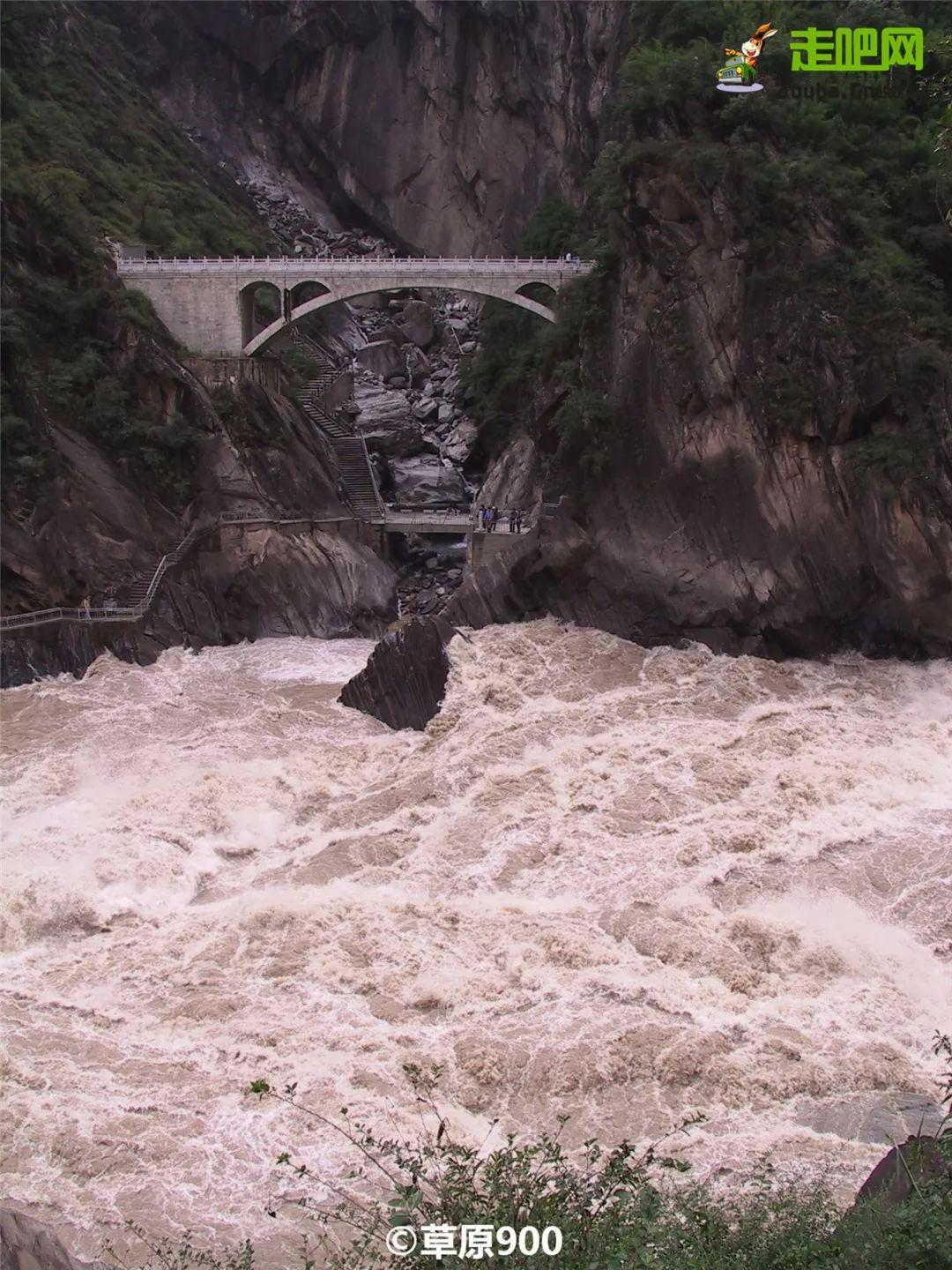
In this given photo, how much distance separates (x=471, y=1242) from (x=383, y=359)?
50.6 metres

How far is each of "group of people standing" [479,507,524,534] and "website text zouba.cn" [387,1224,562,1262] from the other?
29079 millimetres

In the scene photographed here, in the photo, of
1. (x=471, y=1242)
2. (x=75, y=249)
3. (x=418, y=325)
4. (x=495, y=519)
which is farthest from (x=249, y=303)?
(x=471, y=1242)

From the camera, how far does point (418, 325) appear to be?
60.7 metres

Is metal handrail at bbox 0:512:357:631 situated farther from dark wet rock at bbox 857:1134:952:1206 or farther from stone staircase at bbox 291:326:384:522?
dark wet rock at bbox 857:1134:952:1206

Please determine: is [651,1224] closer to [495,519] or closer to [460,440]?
[495,519]

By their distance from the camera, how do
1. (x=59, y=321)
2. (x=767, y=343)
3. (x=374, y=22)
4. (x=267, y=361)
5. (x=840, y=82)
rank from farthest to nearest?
1. (x=374, y=22)
2. (x=267, y=361)
3. (x=59, y=321)
4. (x=840, y=82)
5. (x=767, y=343)

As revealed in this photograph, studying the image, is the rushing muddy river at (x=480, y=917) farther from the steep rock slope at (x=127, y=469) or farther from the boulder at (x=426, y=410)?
the boulder at (x=426, y=410)

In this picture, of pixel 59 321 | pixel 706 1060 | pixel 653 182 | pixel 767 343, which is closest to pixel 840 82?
pixel 653 182

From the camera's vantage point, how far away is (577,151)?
5859 centimetres

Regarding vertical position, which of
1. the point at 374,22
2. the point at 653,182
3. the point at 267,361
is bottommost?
the point at 267,361

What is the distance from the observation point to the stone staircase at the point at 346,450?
152 ft

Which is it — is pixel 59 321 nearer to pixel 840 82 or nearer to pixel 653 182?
pixel 653 182

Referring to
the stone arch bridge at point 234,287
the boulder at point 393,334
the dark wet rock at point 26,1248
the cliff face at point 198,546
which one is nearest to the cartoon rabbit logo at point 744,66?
the stone arch bridge at point 234,287

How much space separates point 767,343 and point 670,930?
59.4ft
